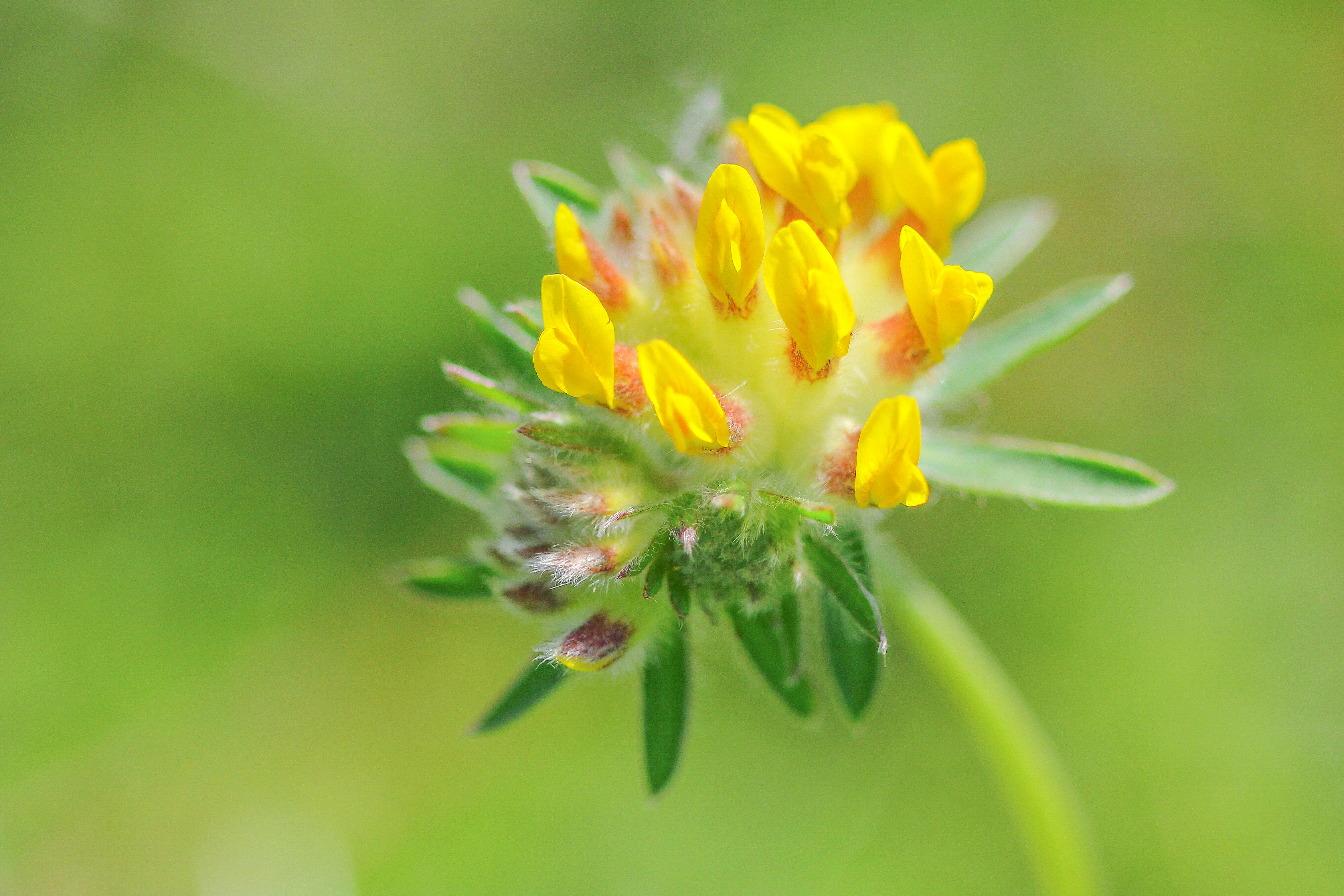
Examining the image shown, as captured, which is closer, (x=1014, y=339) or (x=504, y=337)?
(x=504, y=337)

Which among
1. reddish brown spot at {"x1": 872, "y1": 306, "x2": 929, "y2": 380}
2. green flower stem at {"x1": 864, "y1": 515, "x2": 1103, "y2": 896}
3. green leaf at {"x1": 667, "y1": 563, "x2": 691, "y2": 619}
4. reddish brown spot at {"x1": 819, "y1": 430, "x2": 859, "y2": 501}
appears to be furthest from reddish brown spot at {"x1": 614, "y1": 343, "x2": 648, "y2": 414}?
green flower stem at {"x1": 864, "y1": 515, "x2": 1103, "y2": 896}

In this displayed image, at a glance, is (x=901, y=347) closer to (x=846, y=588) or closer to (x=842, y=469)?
(x=842, y=469)

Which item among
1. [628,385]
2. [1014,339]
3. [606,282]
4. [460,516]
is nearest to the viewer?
[628,385]

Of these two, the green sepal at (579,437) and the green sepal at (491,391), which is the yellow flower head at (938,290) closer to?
the green sepal at (579,437)

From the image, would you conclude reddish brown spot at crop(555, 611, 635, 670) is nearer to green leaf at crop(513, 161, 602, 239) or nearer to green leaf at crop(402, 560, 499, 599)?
green leaf at crop(402, 560, 499, 599)

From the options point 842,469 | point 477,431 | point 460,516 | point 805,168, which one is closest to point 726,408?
point 842,469

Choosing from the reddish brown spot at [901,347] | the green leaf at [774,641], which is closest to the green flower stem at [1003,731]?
the green leaf at [774,641]
